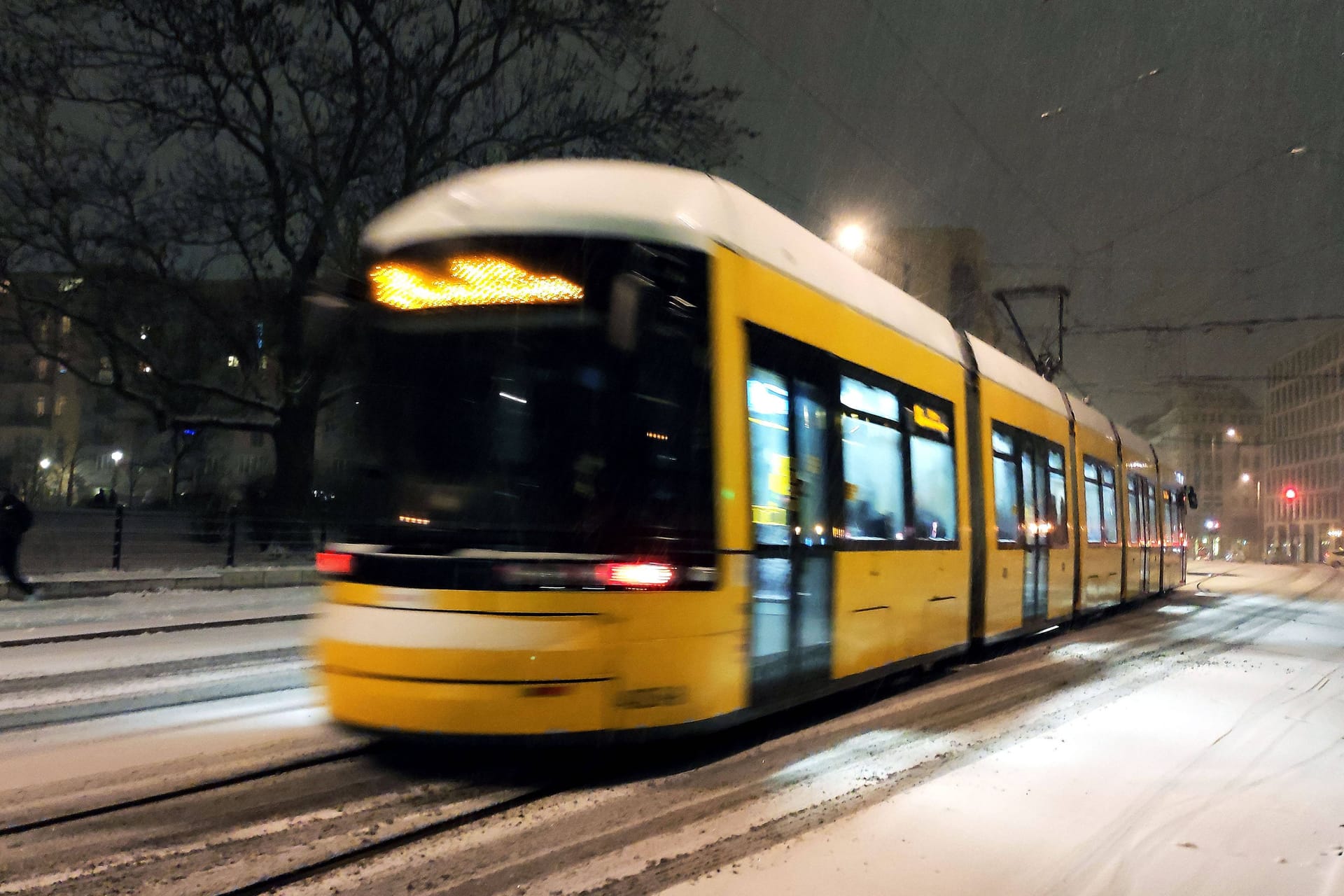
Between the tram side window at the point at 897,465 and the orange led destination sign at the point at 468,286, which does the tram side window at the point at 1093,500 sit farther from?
the orange led destination sign at the point at 468,286

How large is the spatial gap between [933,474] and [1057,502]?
4.92 metres

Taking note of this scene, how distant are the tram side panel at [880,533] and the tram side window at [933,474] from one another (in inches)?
2.4

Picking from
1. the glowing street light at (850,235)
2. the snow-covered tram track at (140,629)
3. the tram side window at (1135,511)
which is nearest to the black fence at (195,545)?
the snow-covered tram track at (140,629)

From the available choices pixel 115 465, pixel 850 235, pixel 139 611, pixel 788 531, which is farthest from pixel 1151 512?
pixel 115 465

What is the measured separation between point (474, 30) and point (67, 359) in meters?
11.6

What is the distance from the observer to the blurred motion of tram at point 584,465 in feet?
17.8

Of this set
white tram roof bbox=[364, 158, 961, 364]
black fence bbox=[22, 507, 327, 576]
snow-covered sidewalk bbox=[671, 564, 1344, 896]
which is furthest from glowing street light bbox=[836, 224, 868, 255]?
white tram roof bbox=[364, 158, 961, 364]

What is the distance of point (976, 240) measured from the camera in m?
77.8

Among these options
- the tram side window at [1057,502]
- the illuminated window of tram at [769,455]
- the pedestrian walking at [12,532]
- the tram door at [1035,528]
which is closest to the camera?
the illuminated window of tram at [769,455]

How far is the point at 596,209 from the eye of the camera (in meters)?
5.93

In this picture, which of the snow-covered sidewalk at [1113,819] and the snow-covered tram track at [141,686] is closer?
the snow-covered sidewalk at [1113,819]

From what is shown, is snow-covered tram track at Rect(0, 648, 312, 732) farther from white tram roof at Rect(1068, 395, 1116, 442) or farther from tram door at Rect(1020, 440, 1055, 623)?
white tram roof at Rect(1068, 395, 1116, 442)

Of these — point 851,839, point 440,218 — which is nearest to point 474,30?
point 440,218

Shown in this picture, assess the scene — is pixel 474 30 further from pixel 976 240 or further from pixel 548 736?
pixel 976 240
